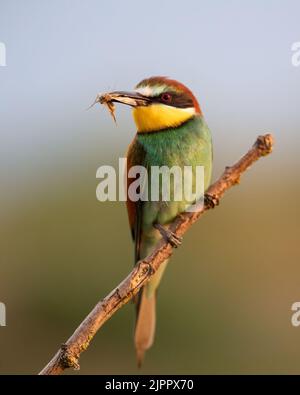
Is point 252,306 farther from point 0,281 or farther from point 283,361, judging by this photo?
point 0,281

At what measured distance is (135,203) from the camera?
249 cm

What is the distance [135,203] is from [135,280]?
2.44ft

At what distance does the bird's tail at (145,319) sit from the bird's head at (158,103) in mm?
521

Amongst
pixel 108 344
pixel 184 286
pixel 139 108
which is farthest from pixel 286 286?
pixel 139 108

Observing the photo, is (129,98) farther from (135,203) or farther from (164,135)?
(135,203)

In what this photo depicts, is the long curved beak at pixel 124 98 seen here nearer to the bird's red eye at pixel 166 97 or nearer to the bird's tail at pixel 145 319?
the bird's red eye at pixel 166 97

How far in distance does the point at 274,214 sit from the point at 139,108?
5.52 feet

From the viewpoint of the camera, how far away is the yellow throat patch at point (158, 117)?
2400 mm

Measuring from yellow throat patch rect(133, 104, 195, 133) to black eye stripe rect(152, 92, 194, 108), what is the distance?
0.01m

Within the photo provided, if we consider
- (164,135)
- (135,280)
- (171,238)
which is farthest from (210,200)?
(164,135)


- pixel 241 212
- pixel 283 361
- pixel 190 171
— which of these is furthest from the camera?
pixel 241 212

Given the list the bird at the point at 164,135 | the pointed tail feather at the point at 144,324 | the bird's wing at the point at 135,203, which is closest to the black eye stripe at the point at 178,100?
the bird at the point at 164,135

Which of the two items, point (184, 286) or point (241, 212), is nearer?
point (184, 286)

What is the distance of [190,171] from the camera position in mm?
2365
